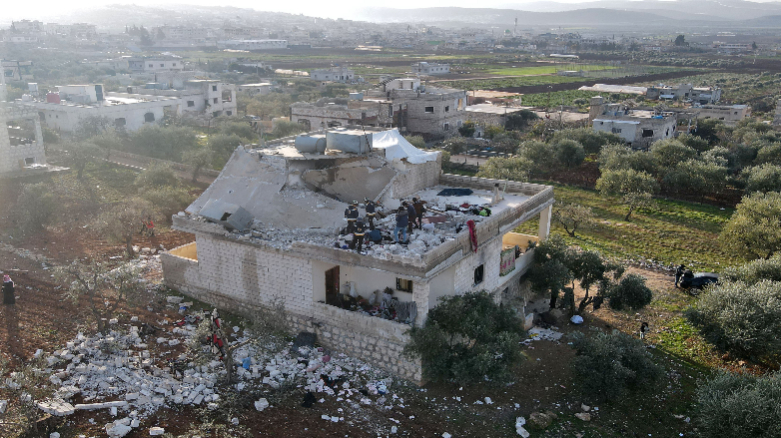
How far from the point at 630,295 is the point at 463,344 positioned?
6.68m

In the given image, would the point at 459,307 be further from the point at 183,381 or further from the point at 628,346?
the point at 183,381

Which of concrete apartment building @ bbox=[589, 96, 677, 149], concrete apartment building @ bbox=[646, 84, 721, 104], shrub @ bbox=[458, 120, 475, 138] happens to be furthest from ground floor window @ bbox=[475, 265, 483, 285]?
concrete apartment building @ bbox=[646, 84, 721, 104]

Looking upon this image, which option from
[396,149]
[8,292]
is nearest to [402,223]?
[396,149]

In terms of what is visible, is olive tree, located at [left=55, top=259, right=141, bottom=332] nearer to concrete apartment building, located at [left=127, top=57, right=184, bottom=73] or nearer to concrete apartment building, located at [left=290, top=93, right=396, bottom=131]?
concrete apartment building, located at [left=290, top=93, right=396, bottom=131]

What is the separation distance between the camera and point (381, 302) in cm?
1517

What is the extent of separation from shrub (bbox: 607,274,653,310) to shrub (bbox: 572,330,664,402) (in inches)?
135

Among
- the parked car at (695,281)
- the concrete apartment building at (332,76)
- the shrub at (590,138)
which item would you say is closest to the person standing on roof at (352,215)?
the parked car at (695,281)

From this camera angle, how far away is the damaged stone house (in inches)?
552

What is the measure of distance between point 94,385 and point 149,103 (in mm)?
35469

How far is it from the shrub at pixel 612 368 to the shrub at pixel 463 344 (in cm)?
167

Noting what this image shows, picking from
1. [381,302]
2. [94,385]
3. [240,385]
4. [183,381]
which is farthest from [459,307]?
[94,385]

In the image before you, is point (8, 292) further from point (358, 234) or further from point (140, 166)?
point (140, 166)

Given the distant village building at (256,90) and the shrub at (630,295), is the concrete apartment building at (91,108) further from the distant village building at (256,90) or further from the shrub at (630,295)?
the shrub at (630,295)

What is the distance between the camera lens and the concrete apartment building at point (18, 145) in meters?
28.8
